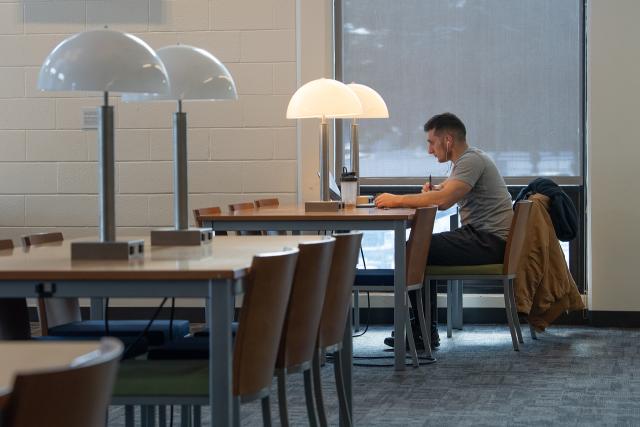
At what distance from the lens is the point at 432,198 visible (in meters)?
5.59

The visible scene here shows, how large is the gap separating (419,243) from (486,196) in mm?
788

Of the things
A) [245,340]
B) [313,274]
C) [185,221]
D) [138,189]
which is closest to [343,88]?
[138,189]

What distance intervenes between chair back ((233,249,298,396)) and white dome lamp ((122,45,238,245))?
0.69 metres

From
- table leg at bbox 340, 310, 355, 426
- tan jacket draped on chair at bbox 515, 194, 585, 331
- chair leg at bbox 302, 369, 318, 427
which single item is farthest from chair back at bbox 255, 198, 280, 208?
chair leg at bbox 302, 369, 318, 427

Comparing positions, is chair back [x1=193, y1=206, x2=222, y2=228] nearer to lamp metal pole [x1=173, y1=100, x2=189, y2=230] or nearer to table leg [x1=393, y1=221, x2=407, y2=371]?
table leg [x1=393, y1=221, x2=407, y2=371]

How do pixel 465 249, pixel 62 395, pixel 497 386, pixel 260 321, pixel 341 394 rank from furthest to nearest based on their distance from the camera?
pixel 465 249, pixel 497 386, pixel 341 394, pixel 260 321, pixel 62 395

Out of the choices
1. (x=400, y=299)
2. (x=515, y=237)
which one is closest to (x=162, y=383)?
(x=400, y=299)

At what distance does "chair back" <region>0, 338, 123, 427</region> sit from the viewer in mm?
1183

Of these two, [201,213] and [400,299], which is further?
[400,299]

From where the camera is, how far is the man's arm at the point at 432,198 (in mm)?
5500

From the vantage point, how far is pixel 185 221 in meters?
3.36

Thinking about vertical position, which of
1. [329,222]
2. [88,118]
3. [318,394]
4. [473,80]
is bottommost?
[318,394]

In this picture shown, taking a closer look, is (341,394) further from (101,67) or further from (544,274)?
(544,274)

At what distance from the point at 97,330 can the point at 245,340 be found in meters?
0.89
